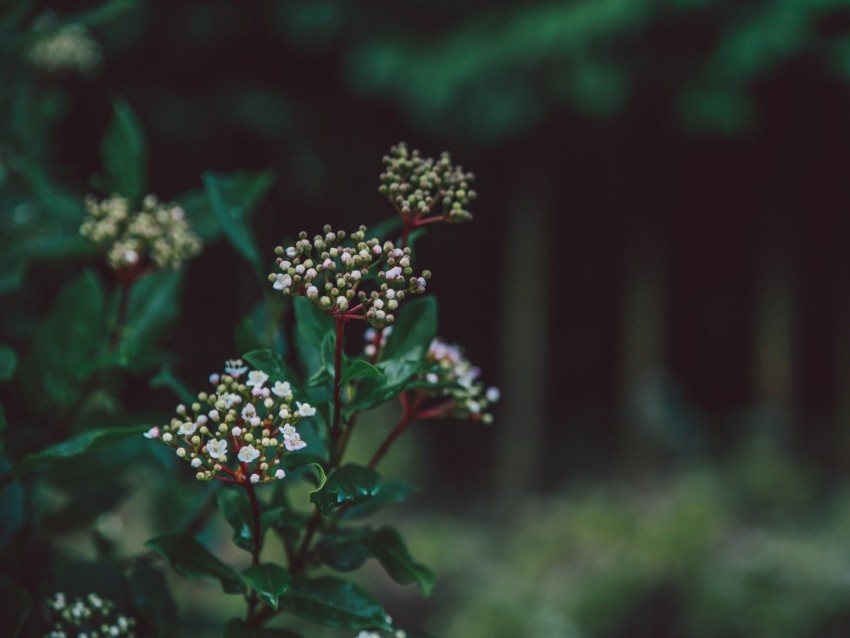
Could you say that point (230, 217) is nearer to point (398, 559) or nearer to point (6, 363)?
point (6, 363)

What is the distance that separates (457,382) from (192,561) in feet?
0.91

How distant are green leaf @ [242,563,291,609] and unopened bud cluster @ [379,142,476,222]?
31 cm

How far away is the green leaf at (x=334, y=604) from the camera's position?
2.44 feet

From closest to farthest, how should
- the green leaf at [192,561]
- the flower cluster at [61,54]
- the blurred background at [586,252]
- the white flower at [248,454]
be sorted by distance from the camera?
the white flower at [248,454], the green leaf at [192,561], the flower cluster at [61,54], the blurred background at [586,252]

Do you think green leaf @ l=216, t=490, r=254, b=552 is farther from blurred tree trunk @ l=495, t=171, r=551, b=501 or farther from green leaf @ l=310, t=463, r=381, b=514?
blurred tree trunk @ l=495, t=171, r=551, b=501

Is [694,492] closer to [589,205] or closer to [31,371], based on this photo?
[589,205]

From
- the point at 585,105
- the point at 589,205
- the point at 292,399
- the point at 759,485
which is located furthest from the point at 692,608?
the point at 589,205

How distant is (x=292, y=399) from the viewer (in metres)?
0.71

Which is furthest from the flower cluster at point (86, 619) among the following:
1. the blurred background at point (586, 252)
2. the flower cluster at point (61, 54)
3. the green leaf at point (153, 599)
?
the blurred background at point (586, 252)

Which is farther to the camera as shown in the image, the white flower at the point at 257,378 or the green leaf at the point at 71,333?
the green leaf at the point at 71,333

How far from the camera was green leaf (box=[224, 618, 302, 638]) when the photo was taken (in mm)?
746

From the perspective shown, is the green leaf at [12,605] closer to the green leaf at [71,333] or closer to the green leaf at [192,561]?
the green leaf at [192,561]

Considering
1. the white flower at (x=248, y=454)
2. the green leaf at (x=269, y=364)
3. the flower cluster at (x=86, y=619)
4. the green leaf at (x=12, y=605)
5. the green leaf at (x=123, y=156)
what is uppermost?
the green leaf at (x=123, y=156)

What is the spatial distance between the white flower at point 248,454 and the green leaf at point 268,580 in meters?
0.10
